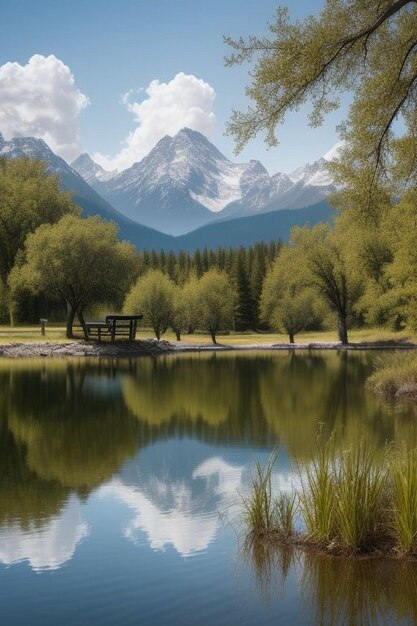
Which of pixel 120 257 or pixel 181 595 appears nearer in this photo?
pixel 181 595

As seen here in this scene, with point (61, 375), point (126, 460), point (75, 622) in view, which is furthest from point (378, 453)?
point (61, 375)

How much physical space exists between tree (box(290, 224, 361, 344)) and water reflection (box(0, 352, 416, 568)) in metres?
28.2

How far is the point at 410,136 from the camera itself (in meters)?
14.5

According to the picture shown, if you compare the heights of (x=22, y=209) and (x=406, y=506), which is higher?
(x=22, y=209)

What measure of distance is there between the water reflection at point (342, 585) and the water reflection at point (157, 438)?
4.92ft

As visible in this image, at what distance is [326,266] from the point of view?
218ft

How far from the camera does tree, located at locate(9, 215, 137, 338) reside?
191ft

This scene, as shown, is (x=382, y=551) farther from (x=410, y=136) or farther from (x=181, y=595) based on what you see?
(x=410, y=136)

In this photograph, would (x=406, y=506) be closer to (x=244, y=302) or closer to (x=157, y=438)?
(x=157, y=438)

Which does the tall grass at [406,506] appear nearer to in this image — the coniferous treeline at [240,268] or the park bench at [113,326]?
the park bench at [113,326]

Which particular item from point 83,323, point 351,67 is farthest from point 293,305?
point 351,67

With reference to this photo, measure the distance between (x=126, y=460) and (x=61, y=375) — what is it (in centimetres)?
2325

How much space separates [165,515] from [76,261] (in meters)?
48.6

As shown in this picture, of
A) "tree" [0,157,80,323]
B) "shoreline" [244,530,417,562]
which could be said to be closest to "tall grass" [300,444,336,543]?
"shoreline" [244,530,417,562]
